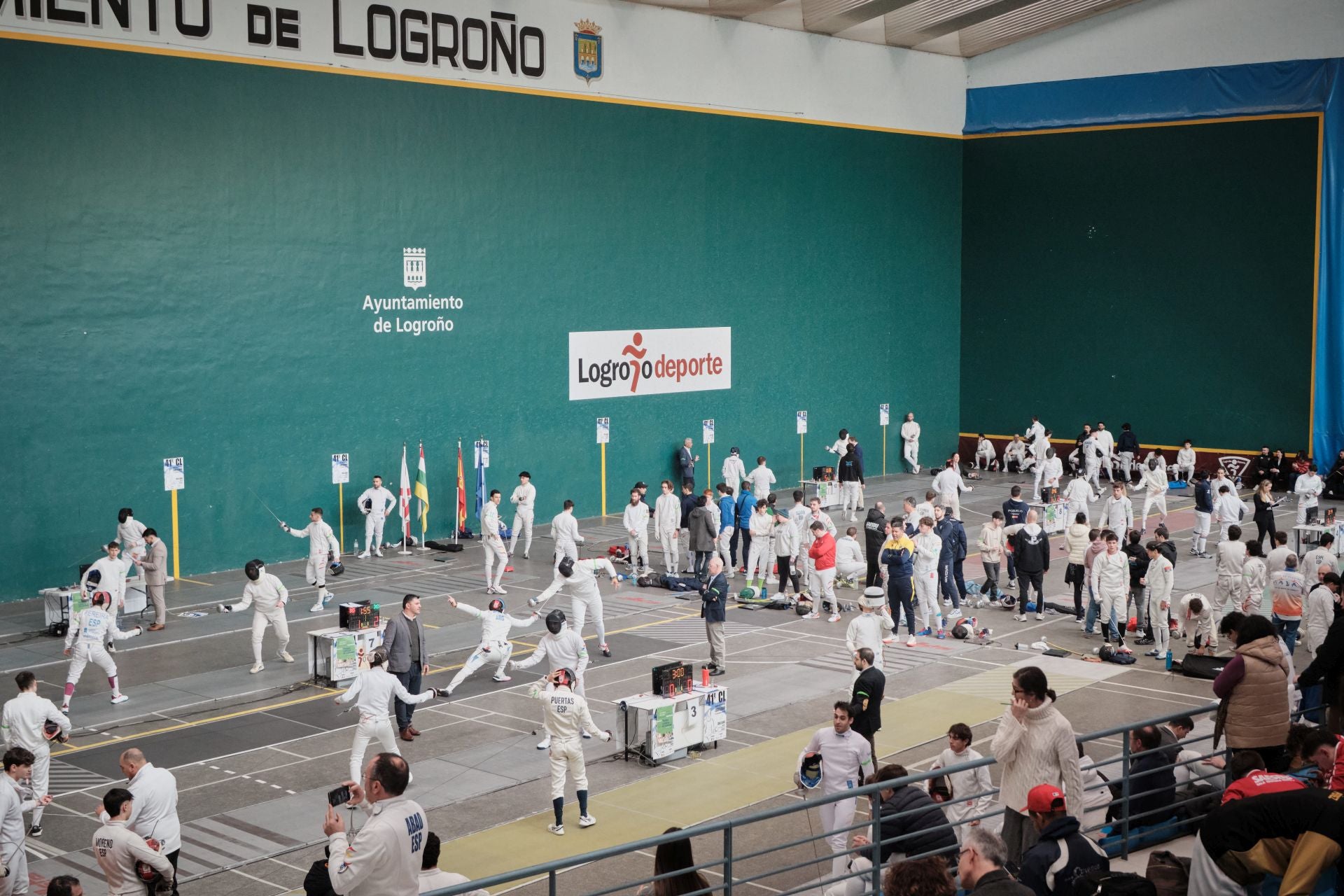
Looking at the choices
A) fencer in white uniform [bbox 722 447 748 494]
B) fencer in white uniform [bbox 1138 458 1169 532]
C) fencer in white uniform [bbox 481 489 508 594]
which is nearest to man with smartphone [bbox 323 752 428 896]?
fencer in white uniform [bbox 481 489 508 594]

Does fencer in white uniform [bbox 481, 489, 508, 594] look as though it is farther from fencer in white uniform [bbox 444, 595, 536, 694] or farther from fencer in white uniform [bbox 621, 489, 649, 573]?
fencer in white uniform [bbox 444, 595, 536, 694]

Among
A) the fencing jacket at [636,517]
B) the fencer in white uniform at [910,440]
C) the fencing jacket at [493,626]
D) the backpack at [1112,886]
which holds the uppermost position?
the fencer in white uniform at [910,440]

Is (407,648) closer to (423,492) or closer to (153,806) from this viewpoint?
(153,806)

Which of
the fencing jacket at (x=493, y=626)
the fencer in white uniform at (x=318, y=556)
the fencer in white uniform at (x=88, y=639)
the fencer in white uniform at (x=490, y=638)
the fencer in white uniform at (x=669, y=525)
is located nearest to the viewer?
the fencer in white uniform at (x=88, y=639)

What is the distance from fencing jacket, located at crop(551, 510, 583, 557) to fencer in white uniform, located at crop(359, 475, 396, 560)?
4463 mm

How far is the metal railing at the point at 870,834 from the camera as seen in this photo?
8.59 m

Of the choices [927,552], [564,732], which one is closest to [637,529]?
[927,552]

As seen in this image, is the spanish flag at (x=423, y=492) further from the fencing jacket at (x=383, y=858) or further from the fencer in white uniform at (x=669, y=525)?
the fencing jacket at (x=383, y=858)

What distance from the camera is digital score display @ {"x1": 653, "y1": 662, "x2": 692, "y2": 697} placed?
16.6m

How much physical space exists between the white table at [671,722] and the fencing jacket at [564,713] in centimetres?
252

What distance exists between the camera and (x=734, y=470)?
1362 inches

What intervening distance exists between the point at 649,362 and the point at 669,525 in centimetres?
861

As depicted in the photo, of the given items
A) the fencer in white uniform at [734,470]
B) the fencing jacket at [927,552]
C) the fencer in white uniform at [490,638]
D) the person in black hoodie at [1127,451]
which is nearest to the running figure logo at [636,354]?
the fencer in white uniform at [734,470]

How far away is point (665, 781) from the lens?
1589 centimetres
